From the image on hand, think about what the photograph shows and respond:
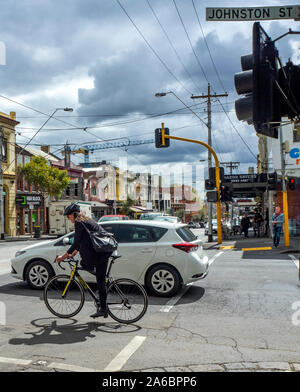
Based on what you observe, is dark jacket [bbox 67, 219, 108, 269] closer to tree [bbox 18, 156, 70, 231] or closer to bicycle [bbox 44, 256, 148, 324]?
bicycle [bbox 44, 256, 148, 324]

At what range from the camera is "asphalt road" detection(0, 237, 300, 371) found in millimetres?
4621

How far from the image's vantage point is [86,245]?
609 centimetres

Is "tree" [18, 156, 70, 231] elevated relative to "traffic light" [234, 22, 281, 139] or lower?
elevated

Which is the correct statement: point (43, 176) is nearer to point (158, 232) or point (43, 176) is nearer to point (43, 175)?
point (43, 175)

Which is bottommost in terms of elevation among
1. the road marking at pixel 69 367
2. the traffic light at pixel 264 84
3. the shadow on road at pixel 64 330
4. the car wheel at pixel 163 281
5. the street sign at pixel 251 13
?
the shadow on road at pixel 64 330

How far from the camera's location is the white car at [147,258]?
803 cm

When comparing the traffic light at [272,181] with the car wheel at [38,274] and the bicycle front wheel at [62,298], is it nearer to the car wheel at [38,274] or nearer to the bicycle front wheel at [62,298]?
the car wheel at [38,274]

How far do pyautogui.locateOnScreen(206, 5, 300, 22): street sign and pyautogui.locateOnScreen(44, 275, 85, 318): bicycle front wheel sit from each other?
4442 mm

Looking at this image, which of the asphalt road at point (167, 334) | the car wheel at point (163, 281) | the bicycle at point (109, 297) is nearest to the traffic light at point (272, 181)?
the asphalt road at point (167, 334)

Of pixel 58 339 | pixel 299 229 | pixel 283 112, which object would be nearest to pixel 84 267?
pixel 58 339

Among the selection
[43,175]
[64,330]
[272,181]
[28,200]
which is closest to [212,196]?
[272,181]

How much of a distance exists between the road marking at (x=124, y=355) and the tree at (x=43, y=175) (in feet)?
114

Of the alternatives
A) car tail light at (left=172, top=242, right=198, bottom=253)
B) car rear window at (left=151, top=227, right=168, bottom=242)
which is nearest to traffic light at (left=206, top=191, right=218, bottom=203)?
car rear window at (left=151, top=227, right=168, bottom=242)
